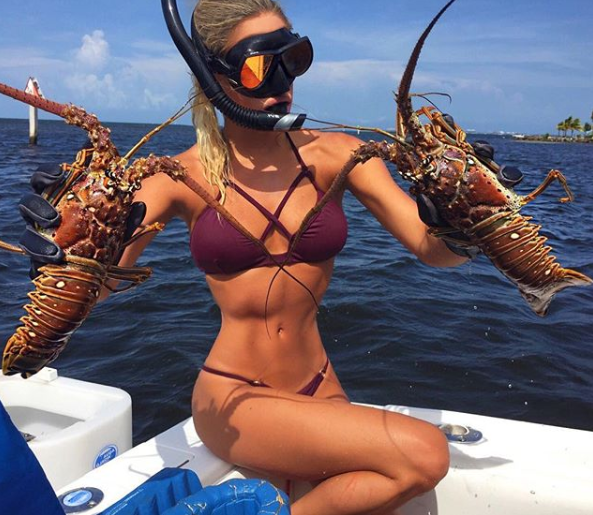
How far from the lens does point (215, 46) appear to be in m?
2.51

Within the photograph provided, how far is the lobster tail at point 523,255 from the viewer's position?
6.51 feet

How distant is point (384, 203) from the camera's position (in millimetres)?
2809

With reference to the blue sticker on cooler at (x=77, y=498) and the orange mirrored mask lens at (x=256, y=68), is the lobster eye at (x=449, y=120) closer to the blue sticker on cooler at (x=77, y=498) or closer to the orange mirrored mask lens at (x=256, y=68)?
the orange mirrored mask lens at (x=256, y=68)

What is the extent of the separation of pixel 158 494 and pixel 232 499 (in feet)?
1.02

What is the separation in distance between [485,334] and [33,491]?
5.92 meters

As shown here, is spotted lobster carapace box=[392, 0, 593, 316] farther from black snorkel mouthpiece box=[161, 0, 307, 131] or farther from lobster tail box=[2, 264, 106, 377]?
lobster tail box=[2, 264, 106, 377]

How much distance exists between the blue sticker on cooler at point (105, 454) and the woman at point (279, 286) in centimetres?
81

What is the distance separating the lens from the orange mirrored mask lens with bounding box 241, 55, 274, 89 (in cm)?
242

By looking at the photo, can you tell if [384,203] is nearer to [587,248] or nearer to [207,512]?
[207,512]

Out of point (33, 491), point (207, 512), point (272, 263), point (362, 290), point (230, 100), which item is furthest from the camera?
point (362, 290)

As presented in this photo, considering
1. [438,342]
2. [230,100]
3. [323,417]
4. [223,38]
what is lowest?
[438,342]

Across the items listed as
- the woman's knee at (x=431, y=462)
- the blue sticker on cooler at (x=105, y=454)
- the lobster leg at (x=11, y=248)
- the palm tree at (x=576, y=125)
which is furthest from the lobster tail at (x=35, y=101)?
the palm tree at (x=576, y=125)

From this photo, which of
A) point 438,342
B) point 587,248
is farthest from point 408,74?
point 587,248

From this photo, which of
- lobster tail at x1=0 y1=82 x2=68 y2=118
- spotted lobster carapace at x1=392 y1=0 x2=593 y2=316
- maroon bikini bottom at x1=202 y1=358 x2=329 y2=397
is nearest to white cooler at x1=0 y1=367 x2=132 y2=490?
maroon bikini bottom at x1=202 y1=358 x2=329 y2=397
